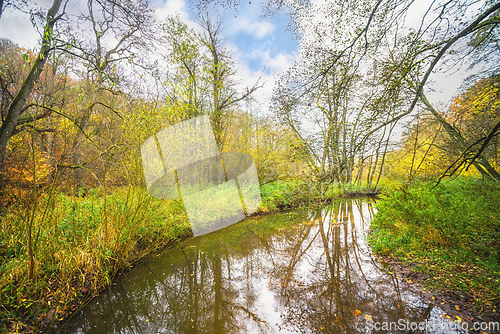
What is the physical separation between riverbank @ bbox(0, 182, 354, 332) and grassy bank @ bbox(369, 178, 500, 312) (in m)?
2.34

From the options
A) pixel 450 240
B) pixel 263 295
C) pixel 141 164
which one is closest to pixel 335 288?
pixel 263 295

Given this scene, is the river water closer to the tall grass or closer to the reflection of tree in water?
the reflection of tree in water

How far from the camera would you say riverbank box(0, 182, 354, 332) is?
2.65m

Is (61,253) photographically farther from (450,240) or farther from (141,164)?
(450,240)

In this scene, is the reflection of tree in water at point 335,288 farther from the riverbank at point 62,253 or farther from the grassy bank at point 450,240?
the riverbank at point 62,253

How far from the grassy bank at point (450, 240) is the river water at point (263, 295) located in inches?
22.0

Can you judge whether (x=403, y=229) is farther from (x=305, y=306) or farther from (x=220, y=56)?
(x=220, y=56)

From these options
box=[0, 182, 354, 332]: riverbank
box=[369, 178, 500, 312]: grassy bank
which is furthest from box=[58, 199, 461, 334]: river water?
box=[369, 178, 500, 312]: grassy bank

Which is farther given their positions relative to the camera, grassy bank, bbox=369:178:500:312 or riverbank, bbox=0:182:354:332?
grassy bank, bbox=369:178:500:312

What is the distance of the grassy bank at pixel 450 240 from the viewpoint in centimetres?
308

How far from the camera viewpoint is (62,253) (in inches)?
124

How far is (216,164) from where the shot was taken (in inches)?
352

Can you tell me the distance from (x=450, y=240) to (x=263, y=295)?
3.94 metres

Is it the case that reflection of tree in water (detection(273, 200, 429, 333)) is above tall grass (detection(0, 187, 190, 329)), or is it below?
below
